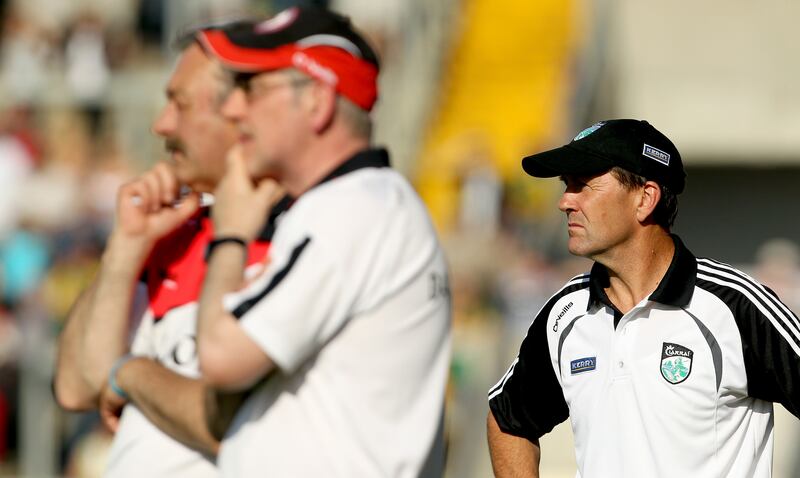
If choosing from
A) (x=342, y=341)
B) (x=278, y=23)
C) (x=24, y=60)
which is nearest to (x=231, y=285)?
(x=342, y=341)

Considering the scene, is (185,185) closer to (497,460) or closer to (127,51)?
(497,460)

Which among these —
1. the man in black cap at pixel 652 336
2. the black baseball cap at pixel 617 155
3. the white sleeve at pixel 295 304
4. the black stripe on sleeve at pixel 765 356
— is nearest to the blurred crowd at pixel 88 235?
the man in black cap at pixel 652 336

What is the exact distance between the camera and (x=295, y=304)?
3.05m

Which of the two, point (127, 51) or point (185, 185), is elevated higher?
point (185, 185)

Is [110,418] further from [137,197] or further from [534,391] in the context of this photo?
[534,391]

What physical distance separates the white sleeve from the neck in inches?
34.5

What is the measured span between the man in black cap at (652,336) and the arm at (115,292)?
3.27 feet

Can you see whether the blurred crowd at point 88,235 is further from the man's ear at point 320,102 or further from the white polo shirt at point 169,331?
the man's ear at point 320,102

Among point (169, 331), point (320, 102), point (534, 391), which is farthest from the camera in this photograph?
point (534, 391)

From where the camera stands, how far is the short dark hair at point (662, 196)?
3643 mm

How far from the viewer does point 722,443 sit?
11.5 feet

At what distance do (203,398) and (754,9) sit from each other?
11.9m

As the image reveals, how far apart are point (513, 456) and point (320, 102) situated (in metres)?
1.21

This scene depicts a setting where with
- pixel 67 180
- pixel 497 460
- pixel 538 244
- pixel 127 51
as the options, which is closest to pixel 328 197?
pixel 497 460
